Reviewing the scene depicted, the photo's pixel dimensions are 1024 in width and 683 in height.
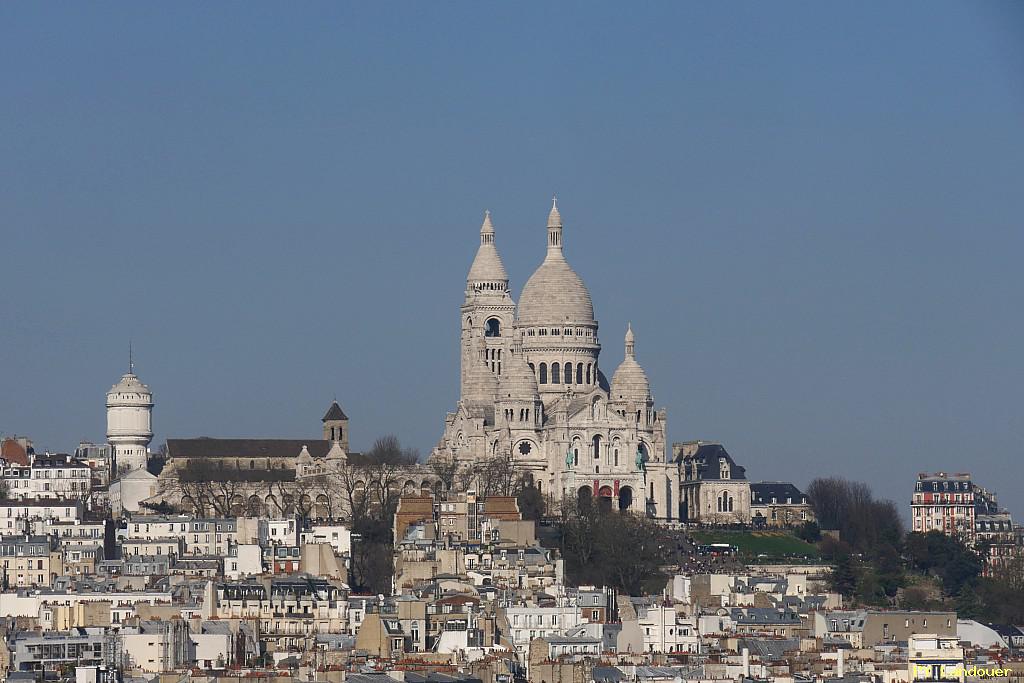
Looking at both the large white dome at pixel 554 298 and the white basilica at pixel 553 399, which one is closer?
the white basilica at pixel 553 399

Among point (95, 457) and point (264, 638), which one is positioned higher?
point (95, 457)

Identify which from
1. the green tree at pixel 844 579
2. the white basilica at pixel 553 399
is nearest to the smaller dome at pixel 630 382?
the white basilica at pixel 553 399

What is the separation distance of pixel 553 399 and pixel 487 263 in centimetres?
900

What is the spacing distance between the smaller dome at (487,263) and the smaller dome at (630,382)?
9.02 metres

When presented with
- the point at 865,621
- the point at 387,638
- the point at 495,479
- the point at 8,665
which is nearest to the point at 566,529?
the point at 495,479

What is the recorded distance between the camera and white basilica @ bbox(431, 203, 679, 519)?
151125 mm

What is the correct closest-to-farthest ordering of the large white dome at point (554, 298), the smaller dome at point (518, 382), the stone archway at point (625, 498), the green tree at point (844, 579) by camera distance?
the green tree at point (844, 579) → the stone archway at point (625, 498) → the smaller dome at point (518, 382) → the large white dome at point (554, 298)

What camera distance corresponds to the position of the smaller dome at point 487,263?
539 ft

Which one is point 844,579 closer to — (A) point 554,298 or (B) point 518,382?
(B) point 518,382

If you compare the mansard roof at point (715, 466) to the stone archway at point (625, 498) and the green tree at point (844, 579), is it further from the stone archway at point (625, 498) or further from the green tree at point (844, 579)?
the green tree at point (844, 579)

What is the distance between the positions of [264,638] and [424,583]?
1542cm

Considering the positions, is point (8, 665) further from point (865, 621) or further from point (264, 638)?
point (865, 621)

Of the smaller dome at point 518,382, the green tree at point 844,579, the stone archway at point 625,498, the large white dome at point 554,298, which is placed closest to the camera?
the green tree at point 844,579

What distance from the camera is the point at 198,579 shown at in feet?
375
